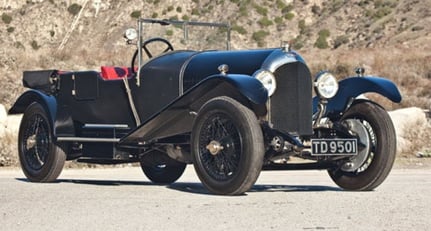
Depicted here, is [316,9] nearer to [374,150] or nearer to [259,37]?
[259,37]

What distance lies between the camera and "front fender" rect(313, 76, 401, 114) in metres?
9.92

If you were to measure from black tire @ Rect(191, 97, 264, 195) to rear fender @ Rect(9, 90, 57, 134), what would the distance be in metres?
3.06

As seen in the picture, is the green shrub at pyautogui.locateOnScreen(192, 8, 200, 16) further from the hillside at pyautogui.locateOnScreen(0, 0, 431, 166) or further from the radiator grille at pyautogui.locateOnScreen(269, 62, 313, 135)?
the radiator grille at pyautogui.locateOnScreen(269, 62, 313, 135)

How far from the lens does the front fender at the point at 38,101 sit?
11.5 m

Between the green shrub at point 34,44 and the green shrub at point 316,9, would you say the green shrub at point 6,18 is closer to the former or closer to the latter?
the green shrub at point 34,44

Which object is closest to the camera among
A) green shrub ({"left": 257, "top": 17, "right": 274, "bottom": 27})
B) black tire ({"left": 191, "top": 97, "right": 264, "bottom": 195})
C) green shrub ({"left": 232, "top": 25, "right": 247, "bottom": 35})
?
black tire ({"left": 191, "top": 97, "right": 264, "bottom": 195})

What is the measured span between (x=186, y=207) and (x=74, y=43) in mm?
55656

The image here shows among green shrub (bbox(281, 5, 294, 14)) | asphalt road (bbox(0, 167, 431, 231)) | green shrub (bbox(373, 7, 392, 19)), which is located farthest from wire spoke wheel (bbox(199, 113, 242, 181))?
green shrub (bbox(281, 5, 294, 14))

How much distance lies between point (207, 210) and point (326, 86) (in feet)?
9.83

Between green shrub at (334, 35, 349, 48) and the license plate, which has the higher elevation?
green shrub at (334, 35, 349, 48)

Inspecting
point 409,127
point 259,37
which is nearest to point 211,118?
point 409,127

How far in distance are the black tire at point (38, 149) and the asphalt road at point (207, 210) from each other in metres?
1.36

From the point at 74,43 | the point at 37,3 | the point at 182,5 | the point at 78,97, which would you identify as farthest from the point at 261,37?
the point at 78,97

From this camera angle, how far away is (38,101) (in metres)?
11.9
